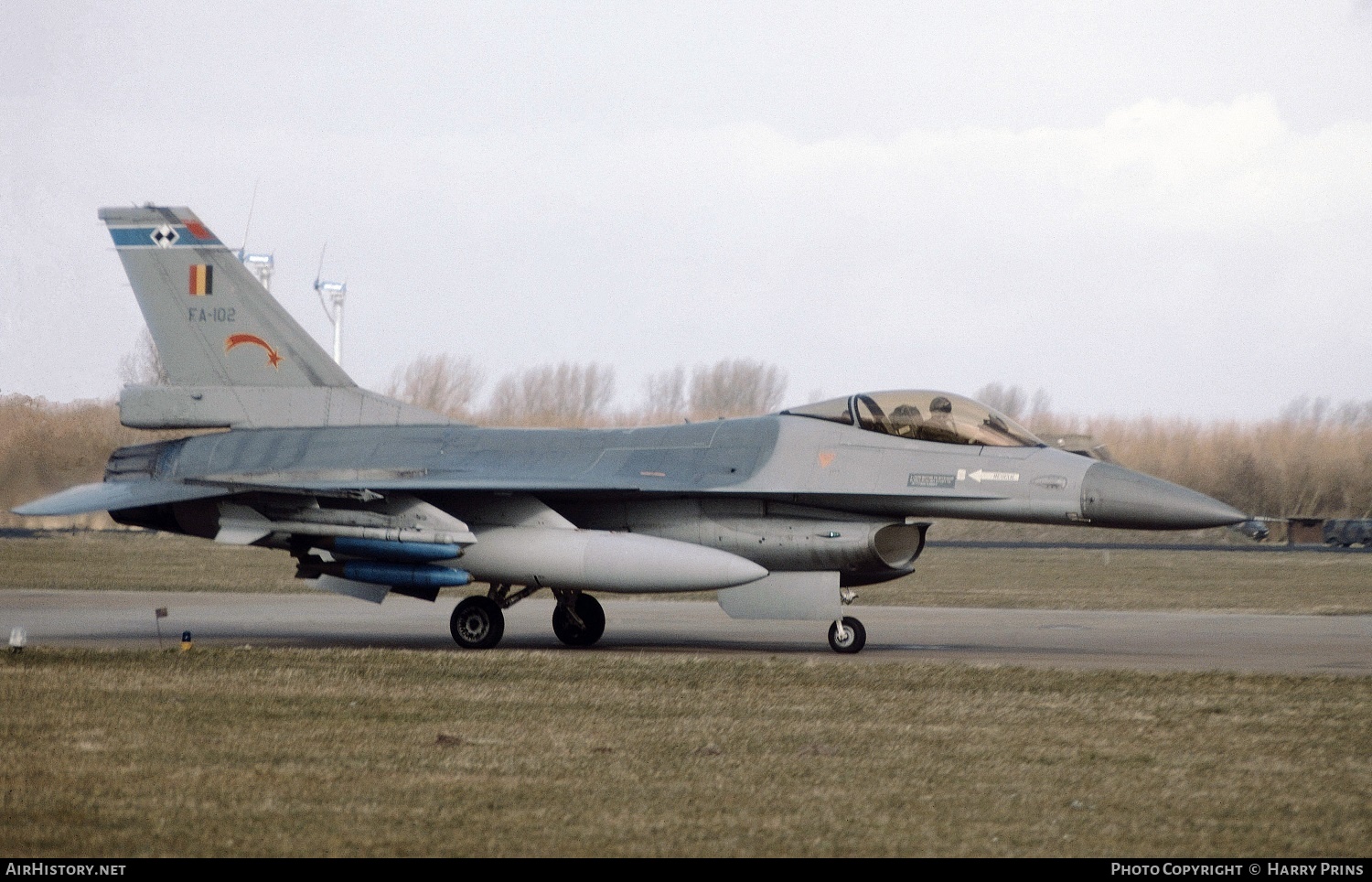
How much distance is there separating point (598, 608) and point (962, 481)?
4102 mm

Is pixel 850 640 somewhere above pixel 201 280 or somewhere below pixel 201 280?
below

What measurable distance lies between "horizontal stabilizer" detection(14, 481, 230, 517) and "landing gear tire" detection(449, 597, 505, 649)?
249 centimetres

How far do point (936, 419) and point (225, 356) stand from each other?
7397mm

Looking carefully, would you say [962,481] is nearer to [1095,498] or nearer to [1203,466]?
[1095,498]

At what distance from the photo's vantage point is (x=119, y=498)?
13.9m

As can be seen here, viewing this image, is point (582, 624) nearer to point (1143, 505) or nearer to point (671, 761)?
point (1143, 505)

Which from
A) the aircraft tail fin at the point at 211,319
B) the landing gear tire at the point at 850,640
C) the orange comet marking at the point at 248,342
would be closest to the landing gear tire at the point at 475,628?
the aircraft tail fin at the point at 211,319

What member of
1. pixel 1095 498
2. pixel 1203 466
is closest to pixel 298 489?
pixel 1095 498

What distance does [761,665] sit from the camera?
11.8 metres

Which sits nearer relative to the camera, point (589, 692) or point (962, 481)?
point (589, 692)

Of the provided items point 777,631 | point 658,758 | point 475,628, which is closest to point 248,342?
point 475,628

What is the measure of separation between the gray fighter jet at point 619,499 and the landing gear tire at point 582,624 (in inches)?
0.8

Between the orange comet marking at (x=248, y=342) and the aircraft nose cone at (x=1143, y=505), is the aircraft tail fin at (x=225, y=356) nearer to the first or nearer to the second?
the orange comet marking at (x=248, y=342)
